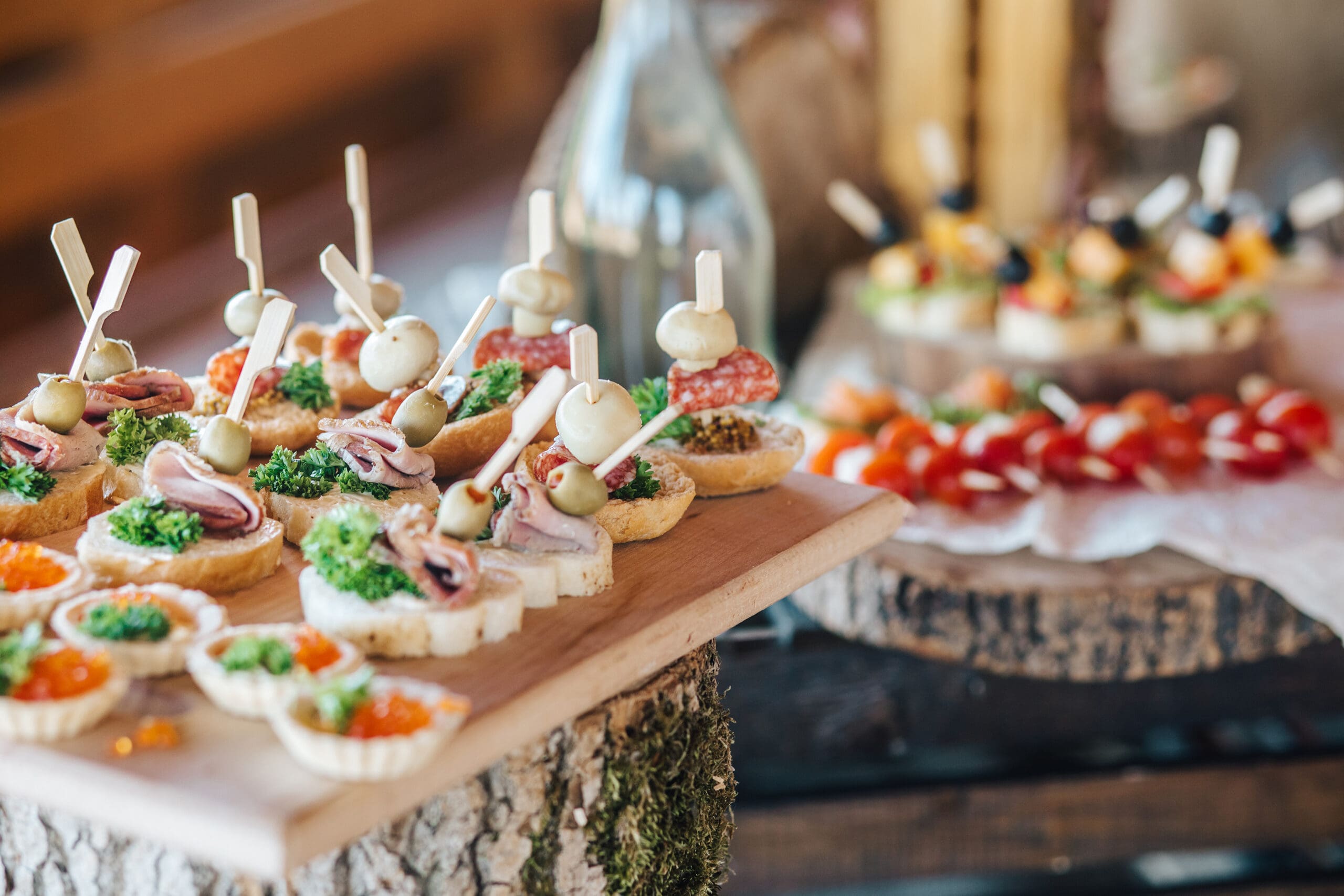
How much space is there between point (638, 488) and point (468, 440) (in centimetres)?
28

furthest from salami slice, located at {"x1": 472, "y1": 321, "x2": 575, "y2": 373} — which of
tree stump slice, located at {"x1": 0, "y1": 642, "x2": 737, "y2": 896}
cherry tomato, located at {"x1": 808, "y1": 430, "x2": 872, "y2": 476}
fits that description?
cherry tomato, located at {"x1": 808, "y1": 430, "x2": 872, "y2": 476}

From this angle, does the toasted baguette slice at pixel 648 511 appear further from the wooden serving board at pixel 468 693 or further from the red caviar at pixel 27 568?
the red caviar at pixel 27 568

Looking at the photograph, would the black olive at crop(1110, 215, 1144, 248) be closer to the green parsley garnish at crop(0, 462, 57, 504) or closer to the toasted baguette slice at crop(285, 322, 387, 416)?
the toasted baguette slice at crop(285, 322, 387, 416)

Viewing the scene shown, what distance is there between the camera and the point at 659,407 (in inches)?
68.4

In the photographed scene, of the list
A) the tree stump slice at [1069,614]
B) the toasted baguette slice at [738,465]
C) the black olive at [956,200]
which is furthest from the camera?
the black olive at [956,200]

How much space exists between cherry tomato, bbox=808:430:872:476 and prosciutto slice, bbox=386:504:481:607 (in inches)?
60.2

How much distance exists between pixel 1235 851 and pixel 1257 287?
156cm

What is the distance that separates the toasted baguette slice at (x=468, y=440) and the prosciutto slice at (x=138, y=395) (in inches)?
9.4

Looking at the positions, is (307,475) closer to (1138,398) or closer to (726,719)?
(726,719)

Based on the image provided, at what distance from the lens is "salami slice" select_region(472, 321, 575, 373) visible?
6.09ft

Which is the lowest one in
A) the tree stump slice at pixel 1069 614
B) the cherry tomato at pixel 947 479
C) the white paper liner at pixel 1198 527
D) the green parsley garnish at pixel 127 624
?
the tree stump slice at pixel 1069 614

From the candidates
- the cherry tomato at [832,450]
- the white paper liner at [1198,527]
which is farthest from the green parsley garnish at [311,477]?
the cherry tomato at [832,450]

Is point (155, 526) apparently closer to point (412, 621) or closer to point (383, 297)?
point (412, 621)

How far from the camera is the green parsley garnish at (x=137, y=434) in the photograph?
1.57 m
